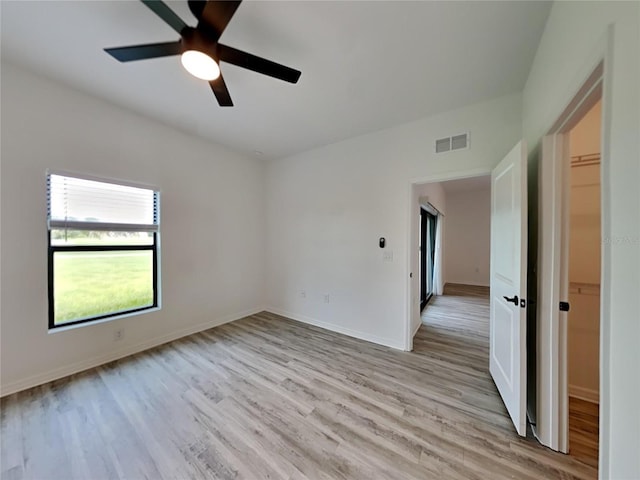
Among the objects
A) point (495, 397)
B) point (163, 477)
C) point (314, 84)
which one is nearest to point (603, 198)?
point (495, 397)

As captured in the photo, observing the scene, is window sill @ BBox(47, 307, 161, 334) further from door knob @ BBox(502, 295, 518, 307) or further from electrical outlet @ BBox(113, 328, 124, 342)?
door knob @ BBox(502, 295, 518, 307)

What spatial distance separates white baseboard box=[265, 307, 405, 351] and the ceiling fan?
2.98 metres

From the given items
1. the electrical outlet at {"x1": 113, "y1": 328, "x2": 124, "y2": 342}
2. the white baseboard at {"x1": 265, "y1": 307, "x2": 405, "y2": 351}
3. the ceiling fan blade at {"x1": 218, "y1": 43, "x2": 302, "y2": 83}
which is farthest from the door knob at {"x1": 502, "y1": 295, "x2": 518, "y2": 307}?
the electrical outlet at {"x1": 113, "y1": 328, "x2": 124, "y2": 342}

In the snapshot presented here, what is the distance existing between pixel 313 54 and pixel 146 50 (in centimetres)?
113

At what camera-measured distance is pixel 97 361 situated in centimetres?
244

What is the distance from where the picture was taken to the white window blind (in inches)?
88.3

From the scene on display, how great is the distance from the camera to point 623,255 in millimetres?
758

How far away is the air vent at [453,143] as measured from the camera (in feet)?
8.14

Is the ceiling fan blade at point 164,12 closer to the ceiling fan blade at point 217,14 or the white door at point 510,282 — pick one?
the ceiling fan blade at point 217,14

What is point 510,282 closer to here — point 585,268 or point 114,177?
point 585,268

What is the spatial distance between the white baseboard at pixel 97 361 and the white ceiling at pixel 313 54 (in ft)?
8.97

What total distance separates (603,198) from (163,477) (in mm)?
2540

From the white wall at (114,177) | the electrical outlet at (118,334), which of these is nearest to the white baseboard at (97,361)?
the white wall at (114,177)

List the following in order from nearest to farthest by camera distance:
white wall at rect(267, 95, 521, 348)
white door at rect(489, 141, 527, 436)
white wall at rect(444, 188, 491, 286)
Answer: white door at rect(489, 141, 527, 436), white wall at rect(267, 95, 521, 348), white wall at rect(444, 188, 491, 286)
